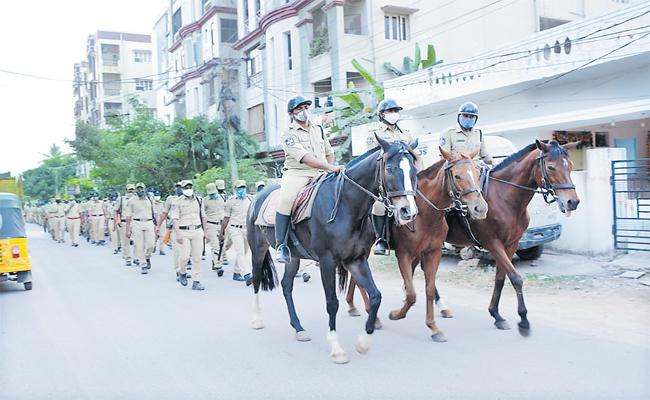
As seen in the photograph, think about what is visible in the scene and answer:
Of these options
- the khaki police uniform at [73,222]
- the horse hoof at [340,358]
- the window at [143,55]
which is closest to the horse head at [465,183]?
the horse hoof at [340,358]

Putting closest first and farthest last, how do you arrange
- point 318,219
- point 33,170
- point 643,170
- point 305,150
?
point 318,219 → point 305,150 → point 643,170 → point 33,170

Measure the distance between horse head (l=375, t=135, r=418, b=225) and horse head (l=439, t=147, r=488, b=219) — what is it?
0.89m

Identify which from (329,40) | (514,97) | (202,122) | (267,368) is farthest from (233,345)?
(202,122)

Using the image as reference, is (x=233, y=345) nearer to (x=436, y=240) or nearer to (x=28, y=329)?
(x=436, y=240)

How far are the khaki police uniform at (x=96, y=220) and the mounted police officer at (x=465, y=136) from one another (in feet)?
63.0

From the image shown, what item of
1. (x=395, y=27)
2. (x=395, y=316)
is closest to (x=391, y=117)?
(x=395, y=316)

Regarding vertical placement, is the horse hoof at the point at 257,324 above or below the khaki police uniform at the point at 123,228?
below

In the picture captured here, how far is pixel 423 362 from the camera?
530 centimetres

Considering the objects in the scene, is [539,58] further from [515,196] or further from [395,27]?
[395,27]

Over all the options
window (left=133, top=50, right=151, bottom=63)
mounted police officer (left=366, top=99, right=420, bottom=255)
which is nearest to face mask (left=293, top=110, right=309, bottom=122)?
mounted police officer (left=366, top=99, right=420, bottom=255)

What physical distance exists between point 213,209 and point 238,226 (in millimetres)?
1169

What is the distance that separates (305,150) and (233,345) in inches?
91.0

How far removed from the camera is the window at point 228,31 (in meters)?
33.5

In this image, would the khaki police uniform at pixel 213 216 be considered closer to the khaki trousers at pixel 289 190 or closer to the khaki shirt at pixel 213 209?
the khaki shirt at pixel 213 209
